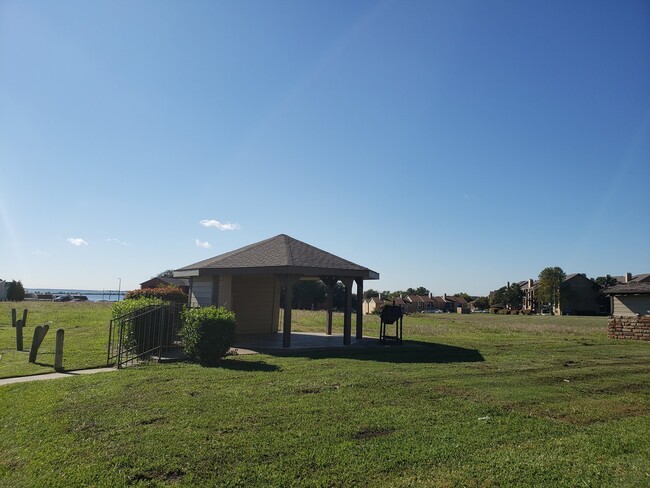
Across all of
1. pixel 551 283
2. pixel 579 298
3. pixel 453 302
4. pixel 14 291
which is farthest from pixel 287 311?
pixel 453 302

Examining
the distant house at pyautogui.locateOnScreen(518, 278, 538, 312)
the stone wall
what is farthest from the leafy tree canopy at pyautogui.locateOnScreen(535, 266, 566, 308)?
the stone wall

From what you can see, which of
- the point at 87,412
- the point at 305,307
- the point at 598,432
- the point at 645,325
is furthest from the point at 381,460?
the point at 305,307

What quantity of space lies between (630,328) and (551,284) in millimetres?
60481

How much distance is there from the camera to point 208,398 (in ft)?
23.0

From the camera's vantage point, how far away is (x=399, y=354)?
1298 cm

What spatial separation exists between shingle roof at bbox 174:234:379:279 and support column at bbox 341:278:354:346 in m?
0.55

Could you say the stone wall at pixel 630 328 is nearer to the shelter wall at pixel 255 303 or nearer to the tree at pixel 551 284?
the shelter wall at pixel 255 303

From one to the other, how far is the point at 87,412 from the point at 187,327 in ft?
Answer: 14.7

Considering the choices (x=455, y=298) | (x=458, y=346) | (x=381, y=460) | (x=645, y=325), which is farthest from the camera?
(x=455, y=298)

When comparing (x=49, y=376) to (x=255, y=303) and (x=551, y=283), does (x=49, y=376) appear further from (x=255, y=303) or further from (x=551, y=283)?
(x=551, y=283)

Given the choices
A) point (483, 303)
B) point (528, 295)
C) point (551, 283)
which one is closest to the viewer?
point (551, 283)

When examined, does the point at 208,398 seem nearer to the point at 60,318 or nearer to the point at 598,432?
the point at 598,432

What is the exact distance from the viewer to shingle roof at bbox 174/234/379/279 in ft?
45.2

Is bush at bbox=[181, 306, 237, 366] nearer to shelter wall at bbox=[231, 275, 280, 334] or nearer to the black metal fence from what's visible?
the black metal fence
